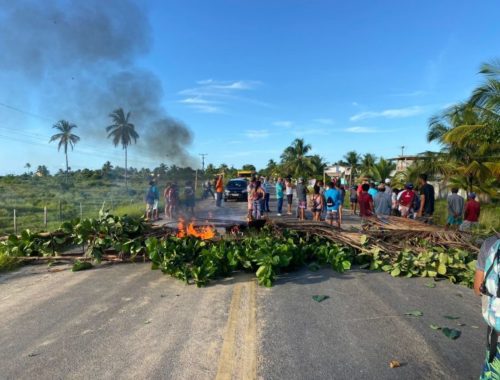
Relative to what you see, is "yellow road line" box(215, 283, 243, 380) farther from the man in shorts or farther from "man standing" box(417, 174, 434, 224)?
the man in shorts

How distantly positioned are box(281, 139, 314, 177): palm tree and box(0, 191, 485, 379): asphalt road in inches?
1858

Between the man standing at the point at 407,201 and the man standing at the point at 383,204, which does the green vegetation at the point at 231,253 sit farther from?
the man standing at the point at 407,201

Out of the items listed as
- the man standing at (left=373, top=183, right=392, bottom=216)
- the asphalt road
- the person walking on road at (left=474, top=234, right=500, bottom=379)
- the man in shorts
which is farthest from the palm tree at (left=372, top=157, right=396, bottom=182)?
the person walking on road at (left=474, top=234, right=500, bottom=379)

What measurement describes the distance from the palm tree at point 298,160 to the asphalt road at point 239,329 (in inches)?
1858

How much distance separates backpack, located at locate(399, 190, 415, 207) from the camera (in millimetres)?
11031

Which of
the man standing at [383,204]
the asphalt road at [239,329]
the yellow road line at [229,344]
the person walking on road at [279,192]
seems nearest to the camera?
the yellow road line at [229,344]

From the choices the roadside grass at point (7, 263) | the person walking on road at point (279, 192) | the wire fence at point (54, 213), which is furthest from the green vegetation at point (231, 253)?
the person walking on road at point (279, 192)

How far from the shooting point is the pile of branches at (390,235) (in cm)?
723

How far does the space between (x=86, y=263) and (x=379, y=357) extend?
630cm

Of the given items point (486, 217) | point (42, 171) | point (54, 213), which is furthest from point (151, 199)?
point (42, 171)

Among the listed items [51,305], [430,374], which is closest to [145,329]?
[51,305]

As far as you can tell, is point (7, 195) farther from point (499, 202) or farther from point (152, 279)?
point (499, 202)

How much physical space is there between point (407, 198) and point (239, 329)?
824 cm

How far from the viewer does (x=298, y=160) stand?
183ft
